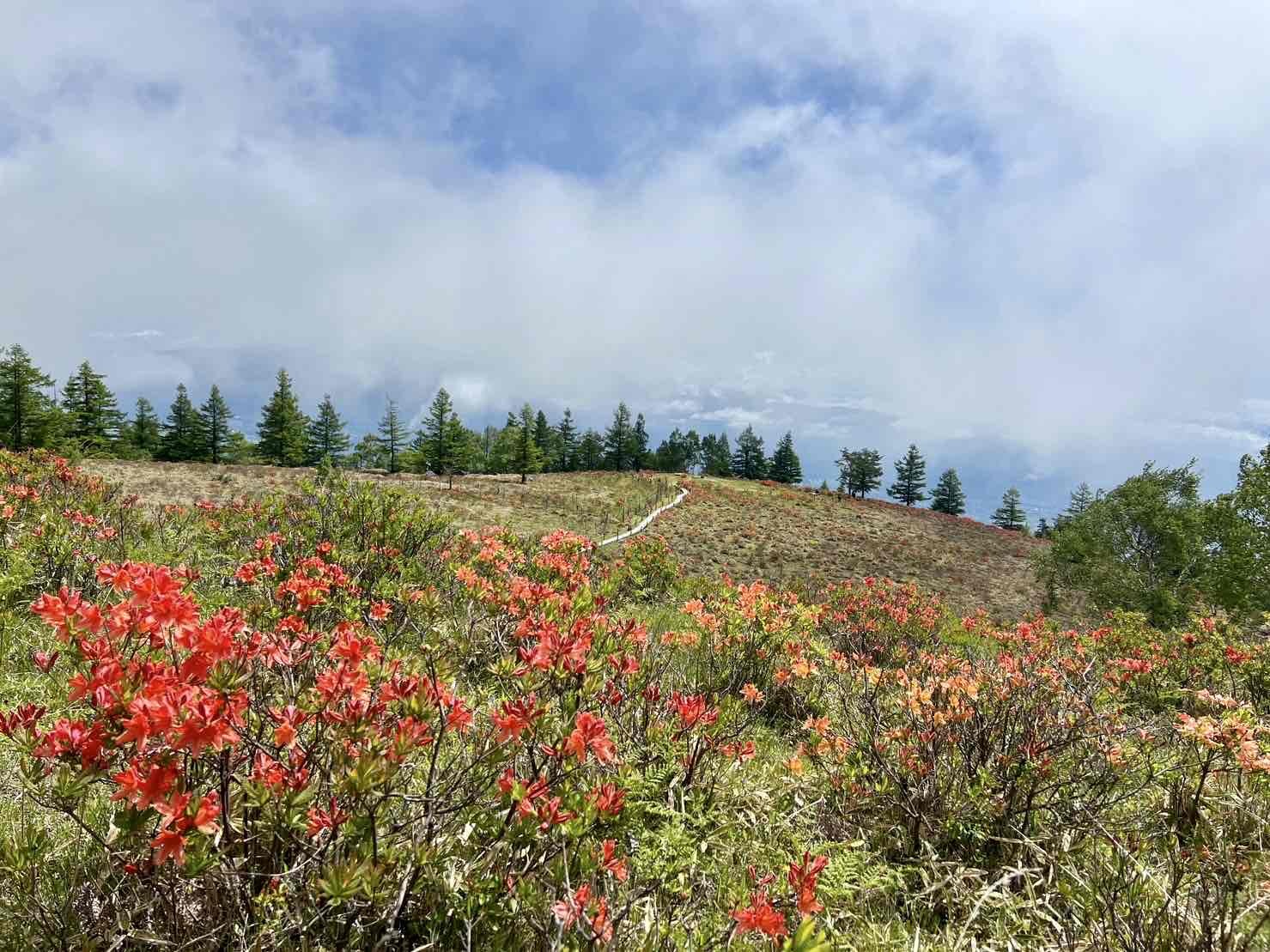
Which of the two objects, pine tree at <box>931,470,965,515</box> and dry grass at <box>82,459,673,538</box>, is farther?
pine tree at <box>931,470,965,515</box>

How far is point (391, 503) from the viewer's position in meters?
7.67

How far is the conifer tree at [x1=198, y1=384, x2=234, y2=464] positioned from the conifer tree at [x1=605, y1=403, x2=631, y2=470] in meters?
37.1

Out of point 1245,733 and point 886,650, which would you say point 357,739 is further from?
point 886,650

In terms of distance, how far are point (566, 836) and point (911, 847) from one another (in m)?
2.16

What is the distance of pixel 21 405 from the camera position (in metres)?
28.6

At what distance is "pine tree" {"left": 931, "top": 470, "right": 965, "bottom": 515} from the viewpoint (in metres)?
66.4

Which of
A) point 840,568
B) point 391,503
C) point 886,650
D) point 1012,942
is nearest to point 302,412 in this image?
point 840,568

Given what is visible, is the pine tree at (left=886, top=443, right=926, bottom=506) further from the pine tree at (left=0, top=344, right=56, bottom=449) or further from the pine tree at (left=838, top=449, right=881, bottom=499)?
the pine tree at (left=0, top=344, right=56, bottom=449)

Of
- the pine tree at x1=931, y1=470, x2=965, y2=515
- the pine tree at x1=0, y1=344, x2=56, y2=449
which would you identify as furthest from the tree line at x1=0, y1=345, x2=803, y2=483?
the pine tree at x1=931, y1=470, x2=965, y2=515

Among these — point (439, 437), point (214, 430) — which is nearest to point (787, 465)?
point (439, 437)

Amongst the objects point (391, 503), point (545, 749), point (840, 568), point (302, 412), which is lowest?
point (840, 568)

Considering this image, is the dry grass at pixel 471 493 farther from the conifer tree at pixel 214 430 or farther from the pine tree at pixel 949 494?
the pine tree at pixel 949 494

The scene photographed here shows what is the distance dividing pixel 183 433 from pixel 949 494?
76897 mm

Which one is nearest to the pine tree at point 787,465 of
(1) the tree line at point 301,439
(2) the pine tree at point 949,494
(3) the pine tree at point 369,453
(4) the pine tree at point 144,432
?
(1) the tree line at point 301,439
